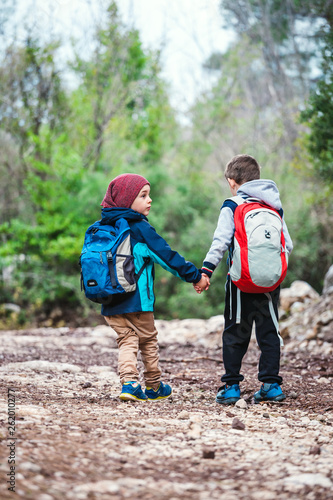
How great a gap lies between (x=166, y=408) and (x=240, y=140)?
12344 mm

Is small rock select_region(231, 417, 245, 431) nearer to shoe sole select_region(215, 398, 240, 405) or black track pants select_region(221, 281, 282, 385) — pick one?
shoe sole select_region(215, 398, 240, 405)

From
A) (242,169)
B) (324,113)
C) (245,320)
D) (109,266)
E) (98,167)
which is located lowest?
(245,320)

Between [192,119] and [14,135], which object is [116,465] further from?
[192,119]

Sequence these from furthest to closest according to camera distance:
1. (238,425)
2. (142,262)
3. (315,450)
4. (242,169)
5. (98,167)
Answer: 1. (98,167)
2. (242,169)
3. (142,262)
4. (238,425)
5. (315,450)

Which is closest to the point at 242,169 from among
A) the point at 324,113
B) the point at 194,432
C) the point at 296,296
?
the point at 194,432

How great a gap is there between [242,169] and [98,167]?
9.74m

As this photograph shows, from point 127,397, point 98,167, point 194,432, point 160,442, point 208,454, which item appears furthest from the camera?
point 98,167

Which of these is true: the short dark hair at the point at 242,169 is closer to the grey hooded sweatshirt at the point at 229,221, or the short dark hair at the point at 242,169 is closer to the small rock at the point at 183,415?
the grey hooded sweatshirt at the point at 229,221

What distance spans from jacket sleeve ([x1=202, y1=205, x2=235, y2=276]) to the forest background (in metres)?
6.70

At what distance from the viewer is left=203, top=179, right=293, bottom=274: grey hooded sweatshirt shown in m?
3.54

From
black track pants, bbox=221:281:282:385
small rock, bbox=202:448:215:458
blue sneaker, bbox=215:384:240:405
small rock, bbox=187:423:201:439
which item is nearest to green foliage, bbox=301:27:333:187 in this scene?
black track pants, bbox=221:281:282:385

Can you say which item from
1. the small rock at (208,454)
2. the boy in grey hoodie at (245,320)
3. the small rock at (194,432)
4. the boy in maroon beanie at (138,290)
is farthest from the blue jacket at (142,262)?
the small rock at (208,454)

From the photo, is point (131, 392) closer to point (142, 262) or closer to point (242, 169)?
point (142, 262)

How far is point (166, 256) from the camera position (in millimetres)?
3398
